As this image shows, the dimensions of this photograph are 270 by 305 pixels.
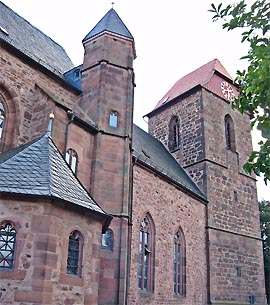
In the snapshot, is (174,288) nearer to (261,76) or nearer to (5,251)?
(5,251)

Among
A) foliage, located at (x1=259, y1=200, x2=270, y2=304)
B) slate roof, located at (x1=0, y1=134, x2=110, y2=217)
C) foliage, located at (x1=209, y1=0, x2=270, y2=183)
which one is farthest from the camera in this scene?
foliage, located at (x1=259, y1=200, x2=270, y2=304)

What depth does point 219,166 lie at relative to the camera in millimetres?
21156

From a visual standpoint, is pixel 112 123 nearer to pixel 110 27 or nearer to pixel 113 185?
pixel 113 185

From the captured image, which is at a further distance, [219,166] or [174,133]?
[174,133]

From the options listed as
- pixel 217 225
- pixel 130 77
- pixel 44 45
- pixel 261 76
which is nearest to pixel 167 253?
pixel 217 225

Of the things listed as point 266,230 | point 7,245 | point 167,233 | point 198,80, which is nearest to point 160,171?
point 167,233

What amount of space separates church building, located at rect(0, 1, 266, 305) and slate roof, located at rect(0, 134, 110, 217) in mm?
34

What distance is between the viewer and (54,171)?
907 centimetres

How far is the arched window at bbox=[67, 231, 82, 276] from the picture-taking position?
861 cm

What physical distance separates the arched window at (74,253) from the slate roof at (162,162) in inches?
279

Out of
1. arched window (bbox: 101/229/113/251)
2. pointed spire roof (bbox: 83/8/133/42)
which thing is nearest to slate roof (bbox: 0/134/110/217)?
arched window (bbox: 101/229/113/251)

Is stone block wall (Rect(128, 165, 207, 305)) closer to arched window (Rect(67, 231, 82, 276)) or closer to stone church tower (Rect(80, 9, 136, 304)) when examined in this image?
stone church tower (Rect(80, 9, 136, 304))

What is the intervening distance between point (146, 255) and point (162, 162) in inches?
215

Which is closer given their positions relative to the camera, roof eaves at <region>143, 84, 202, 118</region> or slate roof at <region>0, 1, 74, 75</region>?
Result: slate roof at <region>0, 1, 74, 75</region>
